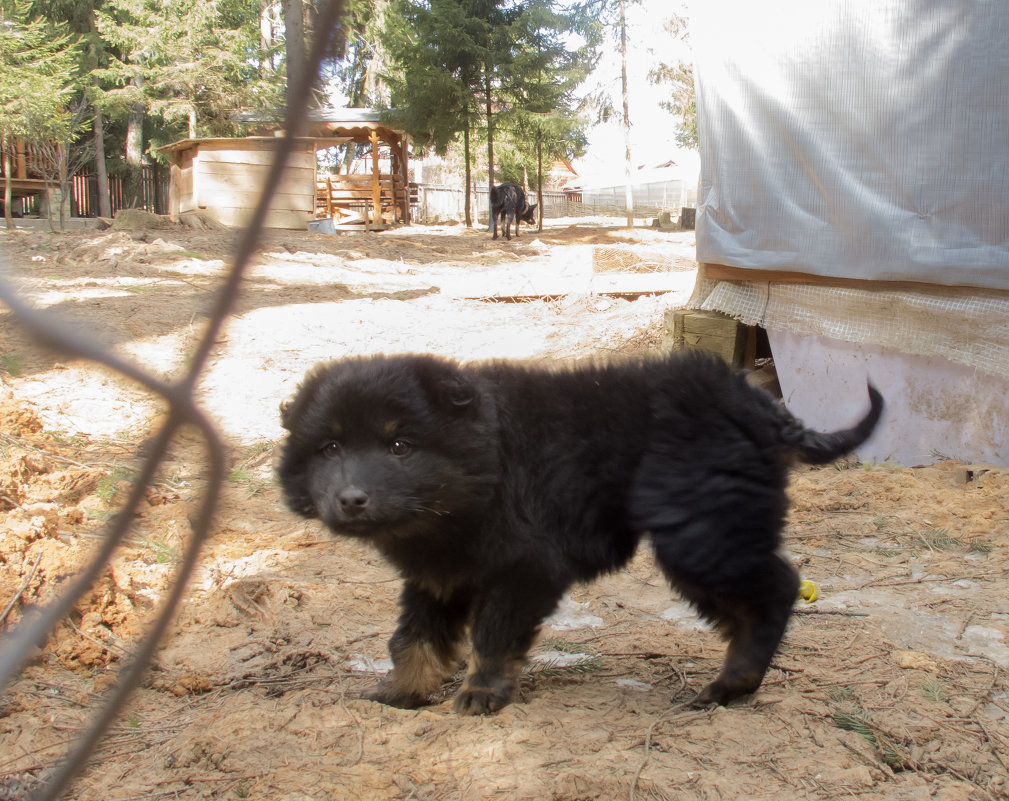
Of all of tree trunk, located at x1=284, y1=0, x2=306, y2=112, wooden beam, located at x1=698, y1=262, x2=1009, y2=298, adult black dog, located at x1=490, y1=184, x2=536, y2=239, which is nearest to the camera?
tree trunk, located at x1=284, y1=0, x2=306, y2=112

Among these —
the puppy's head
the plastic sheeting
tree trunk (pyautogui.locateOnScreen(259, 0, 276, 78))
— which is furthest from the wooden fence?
tree trunk (pyautogui.locateOnScreen(259, 0, 276, 78))

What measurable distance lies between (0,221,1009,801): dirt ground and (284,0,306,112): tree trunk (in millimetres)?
171

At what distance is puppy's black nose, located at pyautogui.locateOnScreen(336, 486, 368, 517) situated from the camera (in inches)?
111

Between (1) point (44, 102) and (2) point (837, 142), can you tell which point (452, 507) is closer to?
(2) point (837, 142)

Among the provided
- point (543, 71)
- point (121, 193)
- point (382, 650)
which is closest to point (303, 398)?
point (382, 650)

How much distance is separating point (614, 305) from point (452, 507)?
831 cm

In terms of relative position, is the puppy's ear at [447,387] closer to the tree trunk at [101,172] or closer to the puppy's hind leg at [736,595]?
the puppy's hind leg at [736,595]

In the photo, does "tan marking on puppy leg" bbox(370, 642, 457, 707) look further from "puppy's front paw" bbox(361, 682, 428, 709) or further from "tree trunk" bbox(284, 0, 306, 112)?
"tree trunk" bbox(284, 0, 306, 112)

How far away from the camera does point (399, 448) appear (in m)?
3.03

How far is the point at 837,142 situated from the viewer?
21.3ft

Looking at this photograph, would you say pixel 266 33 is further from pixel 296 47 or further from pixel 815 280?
pixel 815 280

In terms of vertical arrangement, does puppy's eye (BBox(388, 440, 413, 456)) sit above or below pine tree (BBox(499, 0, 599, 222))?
below

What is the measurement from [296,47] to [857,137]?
643cm

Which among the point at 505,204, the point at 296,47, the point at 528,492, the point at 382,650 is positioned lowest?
the point at 382,650
